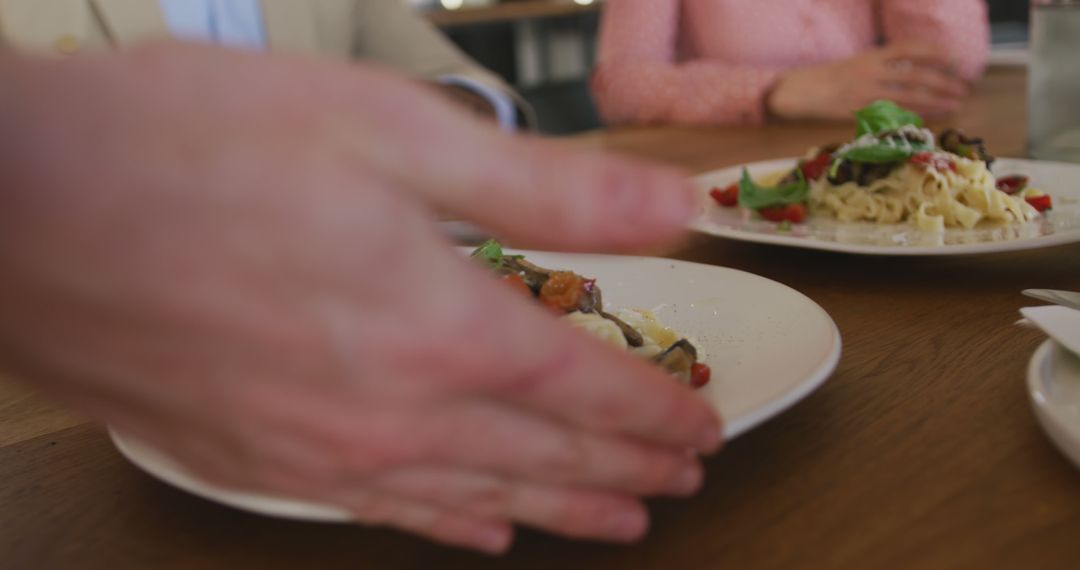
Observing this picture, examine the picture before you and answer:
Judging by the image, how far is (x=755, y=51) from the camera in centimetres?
247

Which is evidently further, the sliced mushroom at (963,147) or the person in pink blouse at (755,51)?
the person in pink blouse at (755,51)

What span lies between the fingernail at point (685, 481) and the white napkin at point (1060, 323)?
0.83ft

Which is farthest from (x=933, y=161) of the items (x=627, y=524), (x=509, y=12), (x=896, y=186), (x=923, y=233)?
(x=509, y=12)

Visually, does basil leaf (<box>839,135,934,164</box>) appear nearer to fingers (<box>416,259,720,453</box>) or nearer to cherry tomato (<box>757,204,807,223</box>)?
cherry tomato (<box>757,204,807,223</box>)

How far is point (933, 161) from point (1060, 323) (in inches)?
21.8

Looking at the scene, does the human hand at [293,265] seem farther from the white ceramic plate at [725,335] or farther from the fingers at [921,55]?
the fingers at [921,55]

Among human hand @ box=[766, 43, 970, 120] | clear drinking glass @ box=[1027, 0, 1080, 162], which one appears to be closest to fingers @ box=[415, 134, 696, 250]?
clear drinking glass @ box=[1027, 0, 1080, 162]

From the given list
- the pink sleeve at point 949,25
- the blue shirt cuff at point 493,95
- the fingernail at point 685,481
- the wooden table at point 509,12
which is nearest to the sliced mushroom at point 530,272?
the fingernail at point 685,481

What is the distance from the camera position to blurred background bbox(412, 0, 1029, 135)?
5270 millimetres

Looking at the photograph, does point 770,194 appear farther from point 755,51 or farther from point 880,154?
point 755,51

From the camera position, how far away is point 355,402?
34cm

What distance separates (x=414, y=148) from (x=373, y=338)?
7 centimetres

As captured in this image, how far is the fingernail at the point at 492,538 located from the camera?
1.32 ft

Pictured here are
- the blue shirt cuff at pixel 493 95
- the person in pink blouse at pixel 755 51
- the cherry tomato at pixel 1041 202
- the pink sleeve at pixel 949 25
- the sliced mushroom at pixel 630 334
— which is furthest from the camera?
the blue shirt cuff at pixel 493 95
